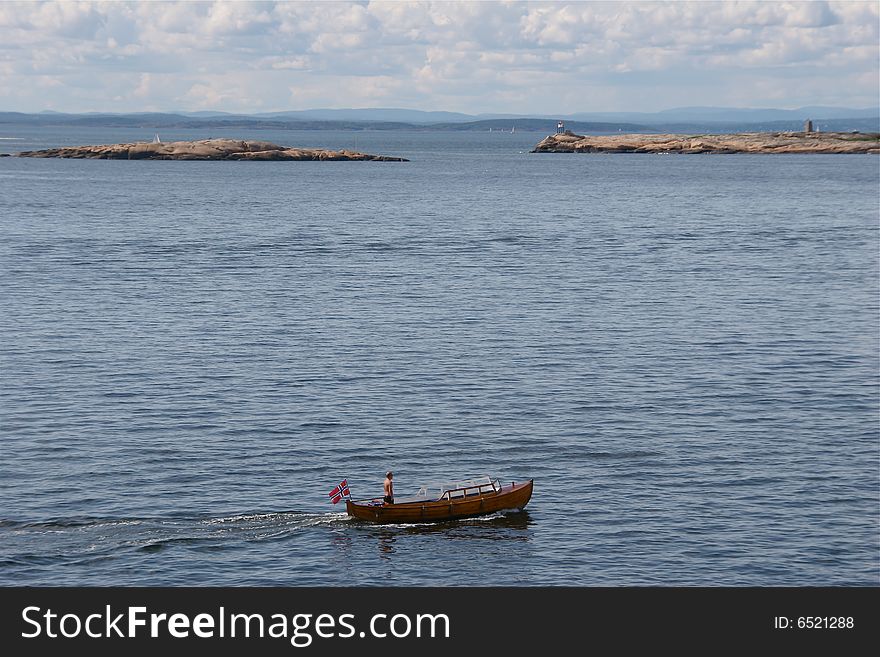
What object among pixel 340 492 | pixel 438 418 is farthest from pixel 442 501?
pixel 438 418

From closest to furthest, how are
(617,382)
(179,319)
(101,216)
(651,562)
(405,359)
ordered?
(651,562) → (617,382) → (405,359) → (179,319) → (101,216)

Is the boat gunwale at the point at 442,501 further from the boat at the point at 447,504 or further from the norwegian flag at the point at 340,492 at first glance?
the norwegian flag at the point at 340,492

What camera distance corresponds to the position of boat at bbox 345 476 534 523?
2133 inches

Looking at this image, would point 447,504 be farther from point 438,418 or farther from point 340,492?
point 438,418

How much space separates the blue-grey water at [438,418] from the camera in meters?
50.7

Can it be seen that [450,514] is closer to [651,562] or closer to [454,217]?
[651,562]

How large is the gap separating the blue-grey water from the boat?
66 cm

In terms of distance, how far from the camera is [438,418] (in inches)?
2702

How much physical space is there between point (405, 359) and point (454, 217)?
348 ft

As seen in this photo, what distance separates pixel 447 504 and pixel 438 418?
1403 cm

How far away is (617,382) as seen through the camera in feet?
251

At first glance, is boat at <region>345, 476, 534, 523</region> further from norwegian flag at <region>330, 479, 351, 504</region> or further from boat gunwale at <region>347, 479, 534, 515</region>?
norwegian flag at <region>330, 479, 351, 504</region>

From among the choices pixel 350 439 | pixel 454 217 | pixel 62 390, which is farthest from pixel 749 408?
pixel 454 217

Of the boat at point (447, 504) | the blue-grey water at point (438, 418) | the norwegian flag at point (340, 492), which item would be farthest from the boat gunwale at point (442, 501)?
the blue-grey water at point (438, 418)
